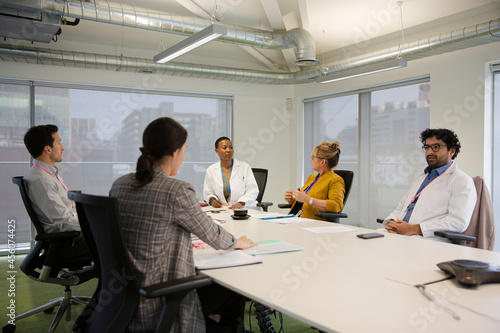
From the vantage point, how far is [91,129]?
6141 mm

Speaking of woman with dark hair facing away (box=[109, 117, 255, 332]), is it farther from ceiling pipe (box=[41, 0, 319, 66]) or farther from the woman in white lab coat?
ceiling pipe (box=[41, 0, 319, 66])

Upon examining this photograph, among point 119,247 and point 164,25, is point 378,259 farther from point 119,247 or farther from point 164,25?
point 164,25

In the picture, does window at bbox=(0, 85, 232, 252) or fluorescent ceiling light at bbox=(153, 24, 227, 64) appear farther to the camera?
window at bbox=(0, 85, 232, 252)

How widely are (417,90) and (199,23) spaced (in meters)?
3.30

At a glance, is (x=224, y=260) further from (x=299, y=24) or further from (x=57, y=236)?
(x=299, y=24)

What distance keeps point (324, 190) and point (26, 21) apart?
3351 mm

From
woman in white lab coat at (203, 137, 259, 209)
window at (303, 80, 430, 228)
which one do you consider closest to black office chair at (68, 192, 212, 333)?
woman in white lab coat at (203, 137, 259, 209)

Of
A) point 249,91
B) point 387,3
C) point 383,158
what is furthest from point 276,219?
point 249,91

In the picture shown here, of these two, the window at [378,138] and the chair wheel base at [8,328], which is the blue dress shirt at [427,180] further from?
the chair wheel base at [8,328]

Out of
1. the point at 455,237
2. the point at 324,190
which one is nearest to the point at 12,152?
the point at 324,190

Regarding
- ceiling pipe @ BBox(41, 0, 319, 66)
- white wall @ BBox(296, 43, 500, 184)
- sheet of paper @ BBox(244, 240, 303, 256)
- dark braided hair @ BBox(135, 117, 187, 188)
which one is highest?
ceiling pipe @ BBox(41, 0, 319, 66)

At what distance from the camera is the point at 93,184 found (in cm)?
620

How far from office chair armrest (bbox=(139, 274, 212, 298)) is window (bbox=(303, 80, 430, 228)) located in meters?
4.91

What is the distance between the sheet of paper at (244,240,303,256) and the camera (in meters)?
1.99
